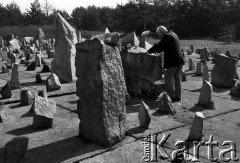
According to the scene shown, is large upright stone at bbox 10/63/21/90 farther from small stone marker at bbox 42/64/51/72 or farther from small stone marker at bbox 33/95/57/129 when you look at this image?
small stone marker at bbox 33/95/57/129

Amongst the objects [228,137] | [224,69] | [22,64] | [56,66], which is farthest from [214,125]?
[22,64]

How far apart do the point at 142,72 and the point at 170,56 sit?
3.05 feet

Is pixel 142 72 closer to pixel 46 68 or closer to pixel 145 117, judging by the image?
pixel 145 117

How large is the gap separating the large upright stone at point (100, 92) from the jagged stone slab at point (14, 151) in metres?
1.10

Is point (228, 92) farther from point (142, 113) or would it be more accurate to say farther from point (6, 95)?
point (6, 95)

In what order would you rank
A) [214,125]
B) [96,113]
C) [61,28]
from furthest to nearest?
[61,28] → [214,125] → [96,113]

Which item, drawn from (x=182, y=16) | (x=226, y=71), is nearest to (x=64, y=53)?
(x=226, y=71)

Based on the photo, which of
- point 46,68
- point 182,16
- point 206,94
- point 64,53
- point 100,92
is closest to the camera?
point 100,92

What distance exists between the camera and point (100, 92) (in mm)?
4582

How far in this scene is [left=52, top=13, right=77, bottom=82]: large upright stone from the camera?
970 centimetres

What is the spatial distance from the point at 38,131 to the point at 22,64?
9106 millimetres

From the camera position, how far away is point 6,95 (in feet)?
25.1

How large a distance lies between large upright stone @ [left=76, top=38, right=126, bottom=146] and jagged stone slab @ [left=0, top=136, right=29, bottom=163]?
43.5 inches

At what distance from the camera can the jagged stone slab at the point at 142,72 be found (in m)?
7.52
